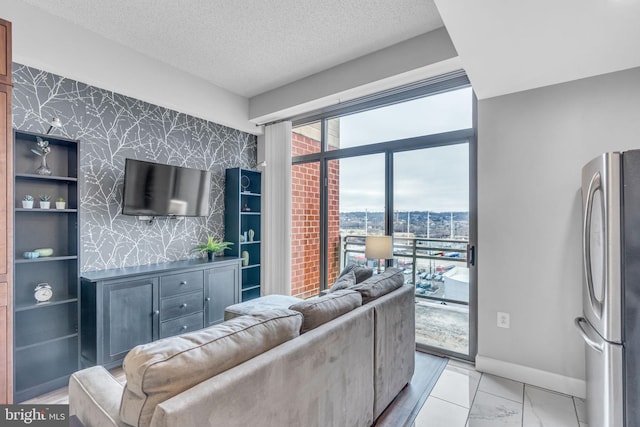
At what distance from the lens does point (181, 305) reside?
3074 millimetres

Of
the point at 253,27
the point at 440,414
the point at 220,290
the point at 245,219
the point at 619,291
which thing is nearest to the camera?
the point at 619,291

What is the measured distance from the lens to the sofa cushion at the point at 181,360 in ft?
3.03

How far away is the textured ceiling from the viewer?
2.40 m

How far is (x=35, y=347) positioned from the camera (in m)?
2.46

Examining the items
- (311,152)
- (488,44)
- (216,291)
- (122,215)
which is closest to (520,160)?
(488,44)

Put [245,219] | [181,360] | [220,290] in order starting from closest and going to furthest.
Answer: [181,360] < [220,290] < [245,219]

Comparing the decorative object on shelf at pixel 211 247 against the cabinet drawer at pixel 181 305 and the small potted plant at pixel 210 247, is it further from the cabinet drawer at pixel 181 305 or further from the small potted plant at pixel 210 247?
the cabinet drawer at pixel 181 305

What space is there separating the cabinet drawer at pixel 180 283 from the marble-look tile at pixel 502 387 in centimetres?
275

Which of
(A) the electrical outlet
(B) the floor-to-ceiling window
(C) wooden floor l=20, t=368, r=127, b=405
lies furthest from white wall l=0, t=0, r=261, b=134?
(A) the electrical outlet

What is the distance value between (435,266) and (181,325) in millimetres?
2629

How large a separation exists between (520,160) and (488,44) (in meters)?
1.04

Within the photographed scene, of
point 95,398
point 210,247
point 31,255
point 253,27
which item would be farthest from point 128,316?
point 253,27

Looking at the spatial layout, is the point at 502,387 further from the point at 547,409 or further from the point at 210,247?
the point at 210,247

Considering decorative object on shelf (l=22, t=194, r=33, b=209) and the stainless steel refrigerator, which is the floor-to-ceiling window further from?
decorative object on shelf (l=22, t=194, r=33, b=209)
